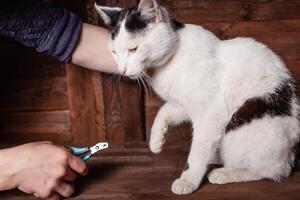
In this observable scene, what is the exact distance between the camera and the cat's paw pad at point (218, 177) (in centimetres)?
115

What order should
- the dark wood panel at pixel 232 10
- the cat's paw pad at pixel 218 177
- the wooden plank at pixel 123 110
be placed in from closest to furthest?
the cat's paw pad at pixel 218 177 → the dark wood panel at pixel 232 10 → the wooden plank at pixel 123 110

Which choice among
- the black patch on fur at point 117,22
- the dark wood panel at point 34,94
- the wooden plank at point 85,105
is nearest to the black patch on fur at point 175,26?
the black patch on fur at point 117,22

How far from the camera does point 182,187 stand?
1093 mm

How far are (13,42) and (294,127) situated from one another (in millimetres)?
1032

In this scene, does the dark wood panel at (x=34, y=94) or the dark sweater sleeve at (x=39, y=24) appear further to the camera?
the dark wood panel at (x=34, y=94)

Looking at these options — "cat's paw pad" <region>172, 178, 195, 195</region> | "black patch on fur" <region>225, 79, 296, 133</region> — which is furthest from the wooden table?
"black patch on fur" <region>225, 79, 296, 133</region>

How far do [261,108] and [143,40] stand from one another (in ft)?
1.14

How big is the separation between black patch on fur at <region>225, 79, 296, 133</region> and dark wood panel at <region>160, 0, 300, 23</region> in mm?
448

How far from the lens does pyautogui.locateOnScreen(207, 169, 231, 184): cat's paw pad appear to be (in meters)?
1.15

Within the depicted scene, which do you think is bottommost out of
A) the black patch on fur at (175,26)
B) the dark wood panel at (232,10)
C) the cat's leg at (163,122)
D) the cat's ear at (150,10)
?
the cat's leg at (163,122)

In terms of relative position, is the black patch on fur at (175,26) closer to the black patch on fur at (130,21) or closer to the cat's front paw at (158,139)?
the black patch on fur at (130,21)

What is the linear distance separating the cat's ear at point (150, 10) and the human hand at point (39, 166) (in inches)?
15.8

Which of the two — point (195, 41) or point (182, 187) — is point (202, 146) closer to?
point (182, 187)

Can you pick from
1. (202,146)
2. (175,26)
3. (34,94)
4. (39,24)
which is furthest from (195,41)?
(34,94)
